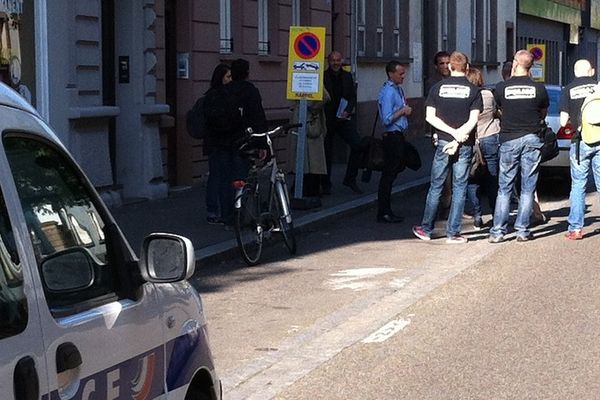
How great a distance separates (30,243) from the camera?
3572 mm

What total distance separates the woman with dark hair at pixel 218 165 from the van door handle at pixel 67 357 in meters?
10.9

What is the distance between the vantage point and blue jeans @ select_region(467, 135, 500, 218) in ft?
50.4

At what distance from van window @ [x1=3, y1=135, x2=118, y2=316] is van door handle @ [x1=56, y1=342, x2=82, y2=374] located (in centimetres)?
9

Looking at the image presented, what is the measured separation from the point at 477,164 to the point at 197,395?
10556 millimetres

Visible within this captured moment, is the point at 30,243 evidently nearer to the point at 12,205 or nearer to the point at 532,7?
the point at 12,205

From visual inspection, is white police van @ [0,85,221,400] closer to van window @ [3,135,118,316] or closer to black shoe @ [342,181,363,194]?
van window @ [3,135,118,316]

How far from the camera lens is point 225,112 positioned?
14.4 metres

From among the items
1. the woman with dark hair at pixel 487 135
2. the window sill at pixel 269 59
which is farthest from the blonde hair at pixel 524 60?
the window sill at pixel 269 59

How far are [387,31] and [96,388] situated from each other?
29248 millimetres

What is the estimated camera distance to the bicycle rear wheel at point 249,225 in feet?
41.4

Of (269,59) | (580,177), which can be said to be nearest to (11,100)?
(580,177)

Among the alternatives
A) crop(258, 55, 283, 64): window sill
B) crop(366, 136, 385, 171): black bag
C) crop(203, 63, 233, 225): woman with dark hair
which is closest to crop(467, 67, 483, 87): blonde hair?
crop(366, 136, 385, 171): black bag

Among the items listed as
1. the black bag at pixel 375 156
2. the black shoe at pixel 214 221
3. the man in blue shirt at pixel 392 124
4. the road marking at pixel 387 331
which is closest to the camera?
the road marking at pixel 387 331

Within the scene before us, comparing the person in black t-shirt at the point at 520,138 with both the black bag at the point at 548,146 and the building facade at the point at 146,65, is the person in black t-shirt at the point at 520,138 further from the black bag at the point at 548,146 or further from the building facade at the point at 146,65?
the building facade at the point at 146,65
